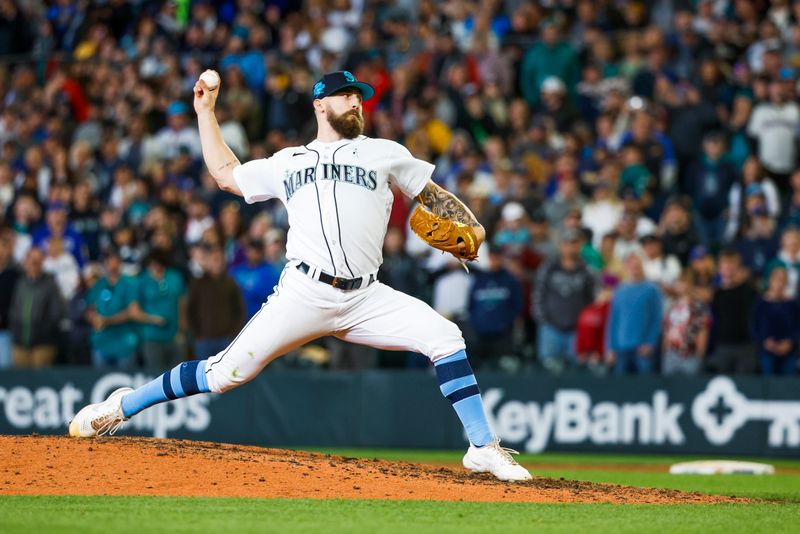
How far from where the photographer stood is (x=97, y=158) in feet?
62.9

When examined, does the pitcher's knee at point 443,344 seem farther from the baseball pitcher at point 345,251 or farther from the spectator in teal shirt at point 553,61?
the spectator in teal shirt at point 553,61

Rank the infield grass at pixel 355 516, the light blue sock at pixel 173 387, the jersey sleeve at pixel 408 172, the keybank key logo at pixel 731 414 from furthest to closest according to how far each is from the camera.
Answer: the keybank key logo at pixel 731 414
the light blue sock at pixel 173 387
the jersey sleeve at pixel 408 172
the infield grass at pixel 355 516

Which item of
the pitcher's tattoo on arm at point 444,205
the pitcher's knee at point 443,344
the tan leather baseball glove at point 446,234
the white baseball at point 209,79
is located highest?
the white baseball at point 209,79

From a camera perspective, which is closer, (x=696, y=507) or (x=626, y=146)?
(x=696, y=507)

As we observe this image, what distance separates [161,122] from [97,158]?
106 cm

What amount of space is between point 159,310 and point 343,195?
795 cm

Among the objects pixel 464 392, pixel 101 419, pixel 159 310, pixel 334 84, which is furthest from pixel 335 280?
pixel 159 310

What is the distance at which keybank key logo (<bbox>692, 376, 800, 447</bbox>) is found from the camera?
A: 14.0m

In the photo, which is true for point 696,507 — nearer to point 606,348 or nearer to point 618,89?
point 606,348

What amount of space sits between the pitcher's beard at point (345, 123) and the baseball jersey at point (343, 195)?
0.06 m

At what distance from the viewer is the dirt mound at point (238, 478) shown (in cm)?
772

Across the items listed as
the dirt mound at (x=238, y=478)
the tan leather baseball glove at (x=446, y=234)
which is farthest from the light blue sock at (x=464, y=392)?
the tan leather baseball glove at (x=446, y=234)

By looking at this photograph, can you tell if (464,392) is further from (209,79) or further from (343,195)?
(209,79)

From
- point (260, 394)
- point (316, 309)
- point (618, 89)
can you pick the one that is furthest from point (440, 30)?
point (316, 309)
